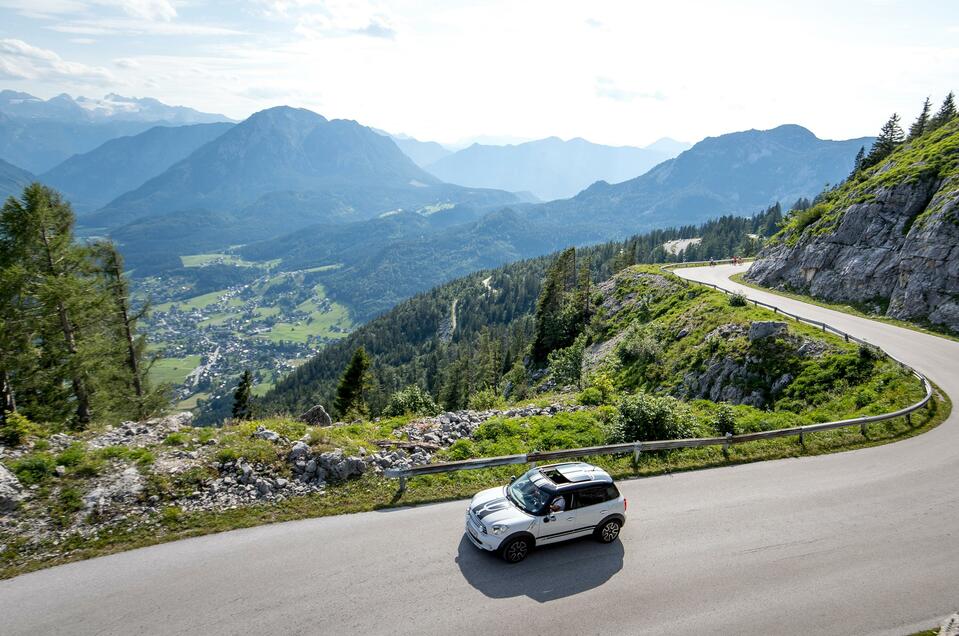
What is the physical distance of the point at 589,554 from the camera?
1313cm

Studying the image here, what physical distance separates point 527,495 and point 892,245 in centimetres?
5385

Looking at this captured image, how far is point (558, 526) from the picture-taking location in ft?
42.2

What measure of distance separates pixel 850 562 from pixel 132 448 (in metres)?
24.1

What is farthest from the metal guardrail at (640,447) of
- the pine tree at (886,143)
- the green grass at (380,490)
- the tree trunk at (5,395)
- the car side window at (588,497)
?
the pine tree at (886,143)

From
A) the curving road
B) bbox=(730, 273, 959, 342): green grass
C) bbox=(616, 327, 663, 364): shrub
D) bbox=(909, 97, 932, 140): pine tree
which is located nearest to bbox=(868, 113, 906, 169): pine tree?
bbox=(909, 97, 932, 140): pine tree

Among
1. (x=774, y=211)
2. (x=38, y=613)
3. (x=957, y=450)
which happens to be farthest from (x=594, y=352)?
(x=774, y=211)

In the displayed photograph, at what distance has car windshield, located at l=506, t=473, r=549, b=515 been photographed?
507 inches

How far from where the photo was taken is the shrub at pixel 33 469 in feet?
46.6

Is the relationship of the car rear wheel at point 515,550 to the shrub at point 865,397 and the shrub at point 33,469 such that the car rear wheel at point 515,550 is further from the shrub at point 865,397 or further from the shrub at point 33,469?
the shrub at point 865,397

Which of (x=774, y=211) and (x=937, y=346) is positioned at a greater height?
(x=774, y=211)

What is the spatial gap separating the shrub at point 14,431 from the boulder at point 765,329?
40.5 m

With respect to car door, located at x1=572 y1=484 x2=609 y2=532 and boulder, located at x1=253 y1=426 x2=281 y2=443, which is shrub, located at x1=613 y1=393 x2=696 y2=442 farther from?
boulder, located at x1=253 y1=426 x2=281 y2=443

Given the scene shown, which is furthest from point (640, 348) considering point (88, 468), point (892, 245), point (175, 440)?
point (88, 468)

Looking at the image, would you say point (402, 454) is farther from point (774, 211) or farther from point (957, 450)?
point (774, 211)
